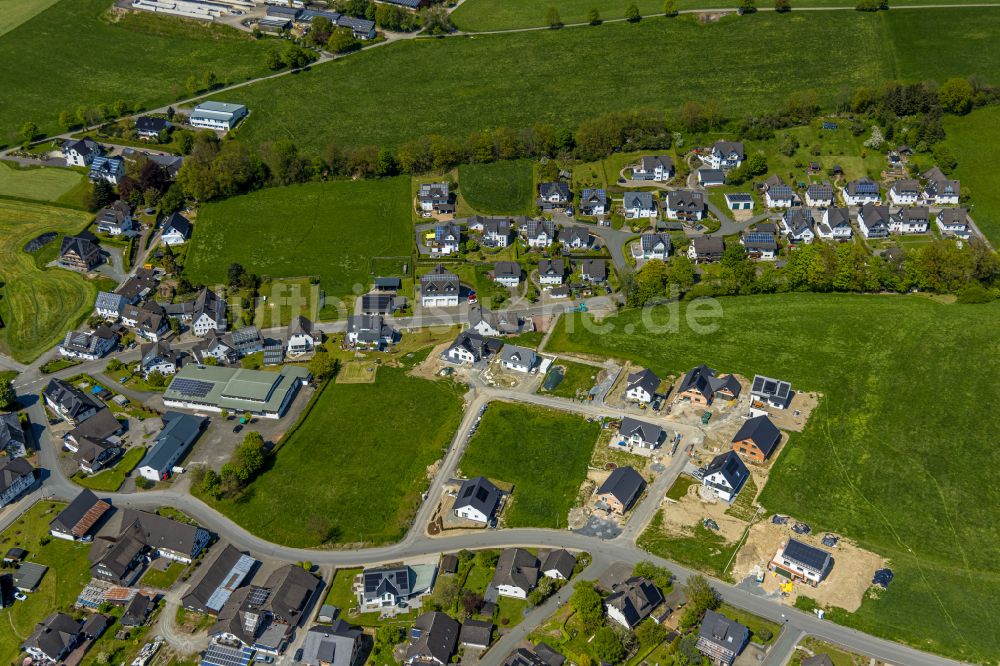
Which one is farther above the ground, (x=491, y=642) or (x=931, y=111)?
(x=931, y=111)

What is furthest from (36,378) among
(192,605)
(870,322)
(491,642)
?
(870,322)

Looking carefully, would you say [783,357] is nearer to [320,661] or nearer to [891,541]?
[891,541]

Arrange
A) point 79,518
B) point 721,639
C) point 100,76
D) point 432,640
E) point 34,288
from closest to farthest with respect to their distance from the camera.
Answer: point 721,639, point 432,640, point 79,518, point 34,288, point 100,76

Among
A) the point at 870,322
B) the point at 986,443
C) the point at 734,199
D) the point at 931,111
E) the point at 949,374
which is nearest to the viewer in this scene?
the point at 986,443

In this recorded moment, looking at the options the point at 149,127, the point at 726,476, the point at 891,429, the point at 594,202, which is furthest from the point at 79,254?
the point at 891,429

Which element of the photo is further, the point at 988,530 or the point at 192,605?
the point at 988,530

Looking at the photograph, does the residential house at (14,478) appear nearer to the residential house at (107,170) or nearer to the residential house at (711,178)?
the residential house at (107,170)

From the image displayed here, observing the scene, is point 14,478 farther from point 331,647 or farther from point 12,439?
point 331,647

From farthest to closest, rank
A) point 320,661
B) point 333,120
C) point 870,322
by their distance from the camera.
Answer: point 333,120 < point 870,322 < point 320,661
